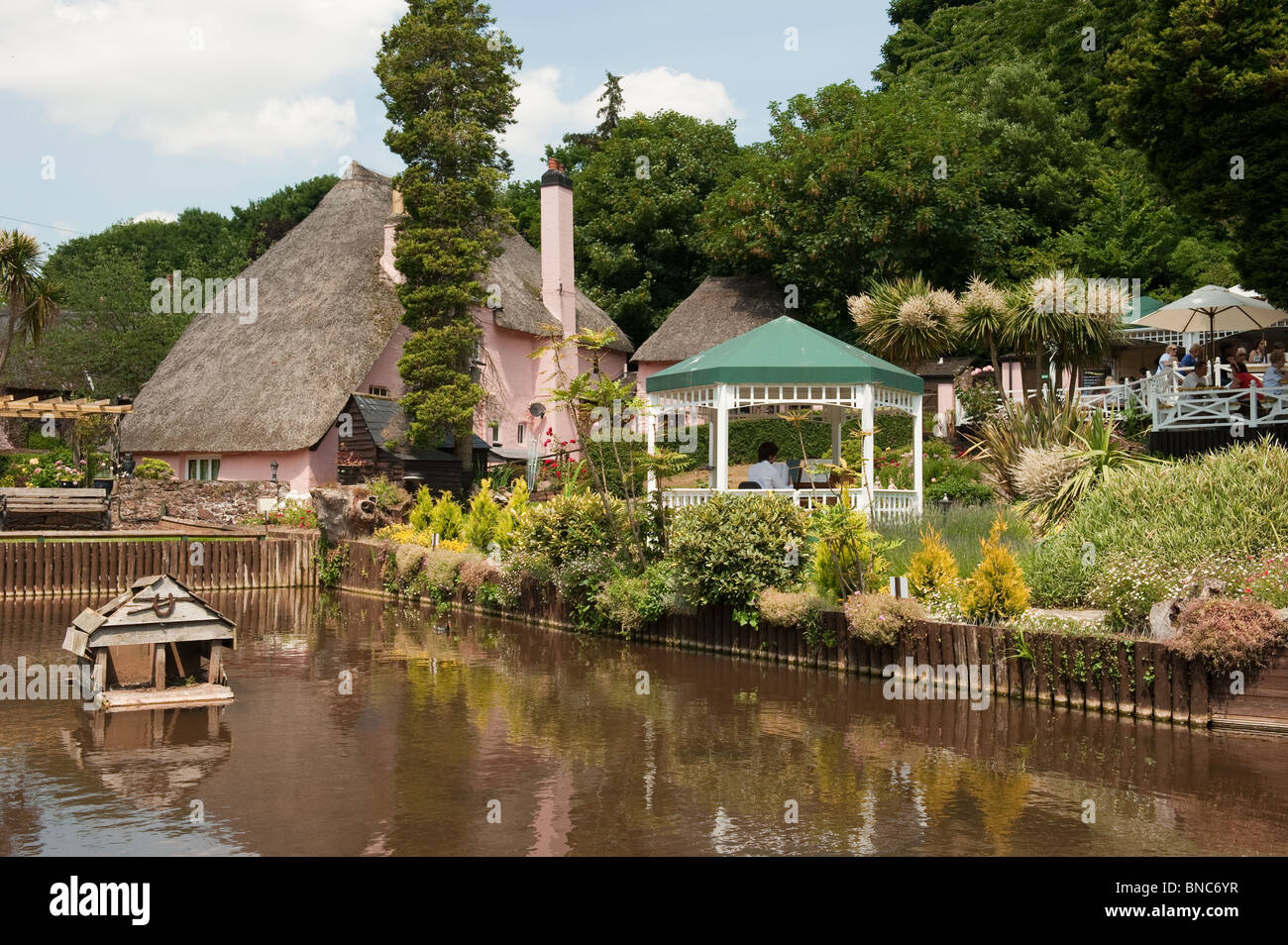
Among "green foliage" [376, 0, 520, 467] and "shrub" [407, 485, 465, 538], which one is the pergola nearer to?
"green foliage" [376, 0, 520, 467]

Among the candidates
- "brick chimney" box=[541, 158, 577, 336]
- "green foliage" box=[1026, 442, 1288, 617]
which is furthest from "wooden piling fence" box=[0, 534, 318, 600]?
"green foliage" box=[1026, 442, 1288, 617]

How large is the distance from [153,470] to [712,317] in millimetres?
20056

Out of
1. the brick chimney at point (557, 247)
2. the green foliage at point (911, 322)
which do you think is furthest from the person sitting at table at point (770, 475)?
the brick chimney at point (557, 247)

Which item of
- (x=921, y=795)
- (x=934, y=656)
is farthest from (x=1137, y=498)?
(x=921, y=795)

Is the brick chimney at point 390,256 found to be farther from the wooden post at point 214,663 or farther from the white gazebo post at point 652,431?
the wooden post at point 214,663

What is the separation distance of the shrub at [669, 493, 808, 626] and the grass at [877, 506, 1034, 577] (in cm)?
145

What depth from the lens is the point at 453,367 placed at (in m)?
31.8

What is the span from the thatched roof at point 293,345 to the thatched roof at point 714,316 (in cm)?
476

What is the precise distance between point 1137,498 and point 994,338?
26.5 feet

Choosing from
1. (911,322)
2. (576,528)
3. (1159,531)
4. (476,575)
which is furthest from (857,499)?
(476,575)

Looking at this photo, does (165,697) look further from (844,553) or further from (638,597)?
(844,553)

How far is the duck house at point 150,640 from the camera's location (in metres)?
11.5

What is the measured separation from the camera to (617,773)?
941 cm
